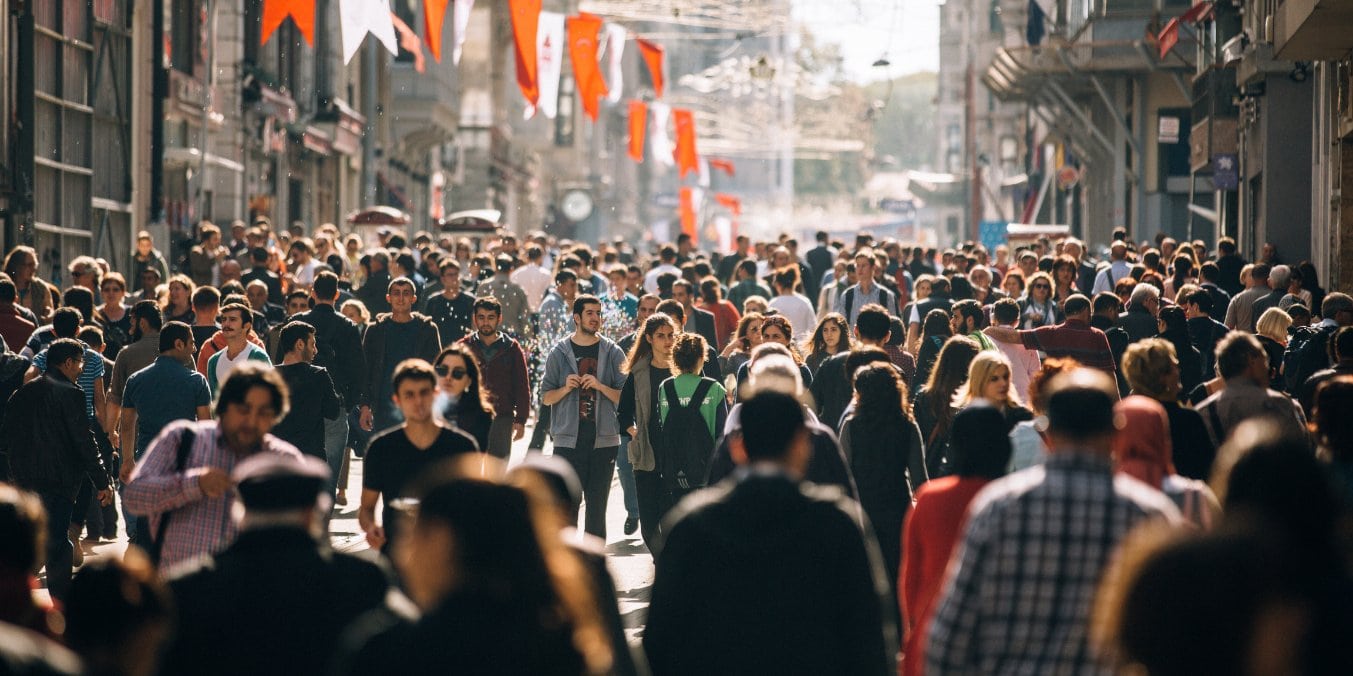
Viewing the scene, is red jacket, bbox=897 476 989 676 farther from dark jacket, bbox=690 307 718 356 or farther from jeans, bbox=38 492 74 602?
dark jacket, bbox=690 307 718 356

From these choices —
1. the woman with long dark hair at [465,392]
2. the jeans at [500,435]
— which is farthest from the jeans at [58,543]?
the jeans at [500,435]

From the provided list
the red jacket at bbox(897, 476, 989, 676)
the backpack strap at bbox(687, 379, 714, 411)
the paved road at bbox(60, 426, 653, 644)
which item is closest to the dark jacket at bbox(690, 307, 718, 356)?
the paved road at bbox(60, 426, 653, 644)

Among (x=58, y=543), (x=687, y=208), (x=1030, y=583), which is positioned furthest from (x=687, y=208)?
(x=1030, y=583)

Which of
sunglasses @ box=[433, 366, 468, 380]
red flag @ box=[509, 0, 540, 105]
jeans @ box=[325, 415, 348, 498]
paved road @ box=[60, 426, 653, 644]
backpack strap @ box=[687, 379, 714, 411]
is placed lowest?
paved road @ box=[60, 426, 653, 644]

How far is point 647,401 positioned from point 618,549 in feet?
4.75

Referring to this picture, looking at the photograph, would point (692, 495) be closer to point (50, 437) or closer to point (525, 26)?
point (50, 437)

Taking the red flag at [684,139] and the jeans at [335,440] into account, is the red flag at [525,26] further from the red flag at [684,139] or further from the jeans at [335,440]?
the red flag at [684,139]

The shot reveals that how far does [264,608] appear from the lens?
468cm

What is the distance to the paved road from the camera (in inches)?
410

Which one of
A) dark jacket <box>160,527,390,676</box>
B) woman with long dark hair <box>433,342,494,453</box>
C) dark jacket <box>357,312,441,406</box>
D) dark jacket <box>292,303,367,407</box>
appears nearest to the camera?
dark jacket <box>160,527,390,676</box>

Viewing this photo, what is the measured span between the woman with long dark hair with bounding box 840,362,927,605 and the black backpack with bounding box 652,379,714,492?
2343 mm

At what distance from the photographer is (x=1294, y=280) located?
17.0 meters

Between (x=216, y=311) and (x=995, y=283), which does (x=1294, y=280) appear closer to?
(x=995, y=283)

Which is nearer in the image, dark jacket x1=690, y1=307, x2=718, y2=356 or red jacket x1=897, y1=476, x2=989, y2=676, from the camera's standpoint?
red jacket x1=897, y1=476, x2=989, y2=676
